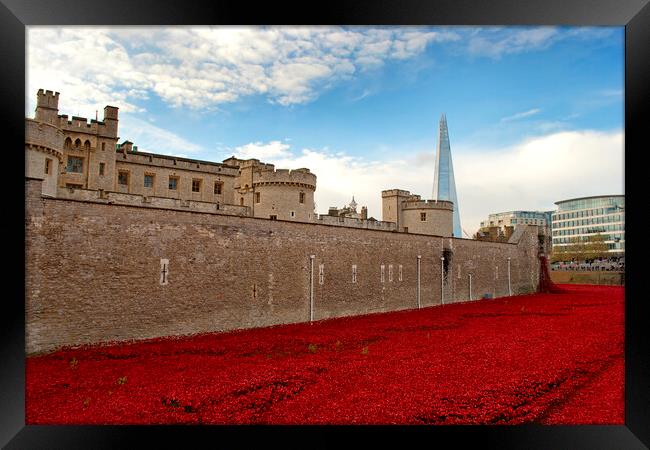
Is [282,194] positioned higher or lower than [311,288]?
higher

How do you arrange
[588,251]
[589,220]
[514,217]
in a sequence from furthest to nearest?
[514,217], [589,220], [588,251]

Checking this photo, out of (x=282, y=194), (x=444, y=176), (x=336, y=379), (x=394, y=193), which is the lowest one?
(x=336, y=379)

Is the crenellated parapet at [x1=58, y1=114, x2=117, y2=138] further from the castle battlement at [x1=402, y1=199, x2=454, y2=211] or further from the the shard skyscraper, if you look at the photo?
the the shard skyscraper

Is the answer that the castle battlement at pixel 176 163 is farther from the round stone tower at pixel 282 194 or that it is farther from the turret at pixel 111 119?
the round stone tower at pixel 282 194

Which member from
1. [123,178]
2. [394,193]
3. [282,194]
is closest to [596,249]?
[394,193]

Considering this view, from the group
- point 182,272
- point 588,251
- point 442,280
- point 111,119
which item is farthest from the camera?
point 588,251

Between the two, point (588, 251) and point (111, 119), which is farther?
point (588, 251)

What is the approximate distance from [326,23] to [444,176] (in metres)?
140

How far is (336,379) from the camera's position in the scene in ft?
32.8

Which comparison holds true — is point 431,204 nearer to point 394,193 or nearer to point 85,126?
point 394,193

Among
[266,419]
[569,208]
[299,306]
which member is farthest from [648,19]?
[569,208]

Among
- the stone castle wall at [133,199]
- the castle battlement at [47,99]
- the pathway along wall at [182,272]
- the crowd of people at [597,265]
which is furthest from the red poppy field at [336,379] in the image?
the crowd of people at [597,265]

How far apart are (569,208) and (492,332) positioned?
78.7 metres

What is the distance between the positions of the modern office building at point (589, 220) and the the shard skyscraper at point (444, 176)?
2022 inches
